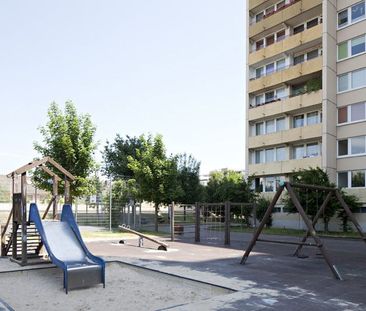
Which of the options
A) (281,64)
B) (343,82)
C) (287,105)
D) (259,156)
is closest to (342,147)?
(343,82)

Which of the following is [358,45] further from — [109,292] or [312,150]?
[109,292]

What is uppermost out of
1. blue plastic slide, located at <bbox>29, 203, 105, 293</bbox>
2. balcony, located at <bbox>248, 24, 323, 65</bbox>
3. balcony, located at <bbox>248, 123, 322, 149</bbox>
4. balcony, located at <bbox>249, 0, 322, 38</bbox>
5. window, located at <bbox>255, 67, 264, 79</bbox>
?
balcony, located at <bbox>249, 0, 322, 38</bbox>

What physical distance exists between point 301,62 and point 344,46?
12.9ft

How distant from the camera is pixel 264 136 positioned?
3950 cm

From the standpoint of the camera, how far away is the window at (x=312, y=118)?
35775mm

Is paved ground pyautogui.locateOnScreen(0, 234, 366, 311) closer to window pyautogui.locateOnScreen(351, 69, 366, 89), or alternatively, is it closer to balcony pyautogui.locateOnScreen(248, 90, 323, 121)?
window pyautogui.locateOnScreen(351, 69, 366, 89)

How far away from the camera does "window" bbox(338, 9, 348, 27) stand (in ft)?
113

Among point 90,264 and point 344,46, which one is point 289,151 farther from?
point 90,264

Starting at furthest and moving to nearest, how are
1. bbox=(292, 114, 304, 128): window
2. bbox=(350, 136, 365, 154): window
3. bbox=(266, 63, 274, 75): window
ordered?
1. bbox=(266, 63, 274, 75): window
2. bbox=(292, 114, 304, 128): window
3. bbox=(350, 136, 365, 154): window

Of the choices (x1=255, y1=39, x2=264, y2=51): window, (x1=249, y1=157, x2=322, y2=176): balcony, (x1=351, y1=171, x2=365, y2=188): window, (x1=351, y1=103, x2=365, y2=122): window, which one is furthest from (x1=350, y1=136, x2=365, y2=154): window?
(x1=255, y1=39, x2=264, y2=51): window

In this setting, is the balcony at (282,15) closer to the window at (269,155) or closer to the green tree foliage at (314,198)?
the window at (269,155)

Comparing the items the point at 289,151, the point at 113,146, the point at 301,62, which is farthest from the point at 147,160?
the point at 113,146

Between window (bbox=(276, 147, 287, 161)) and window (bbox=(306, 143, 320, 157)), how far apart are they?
2275 mm

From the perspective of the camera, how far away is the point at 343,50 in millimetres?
34594
